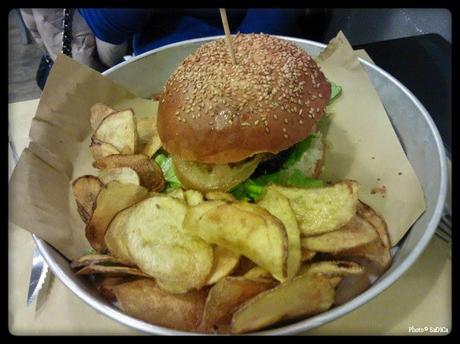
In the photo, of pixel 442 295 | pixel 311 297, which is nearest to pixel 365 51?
pixel 442 295

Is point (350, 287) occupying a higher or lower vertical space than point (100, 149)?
lower

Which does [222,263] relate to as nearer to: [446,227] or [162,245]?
[162,245]

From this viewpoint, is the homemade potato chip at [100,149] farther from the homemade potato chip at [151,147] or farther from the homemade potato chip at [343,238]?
the homemade potato chip at [343,238]

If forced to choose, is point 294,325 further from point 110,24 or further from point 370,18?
point 370,18

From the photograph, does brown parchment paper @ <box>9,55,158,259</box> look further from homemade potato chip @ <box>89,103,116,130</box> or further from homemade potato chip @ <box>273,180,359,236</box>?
homemade potato chip @ <box>273,180,359,236</box>

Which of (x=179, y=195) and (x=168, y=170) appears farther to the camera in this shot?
(x=168, y=170)

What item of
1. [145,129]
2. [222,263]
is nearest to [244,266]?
[222,263]
